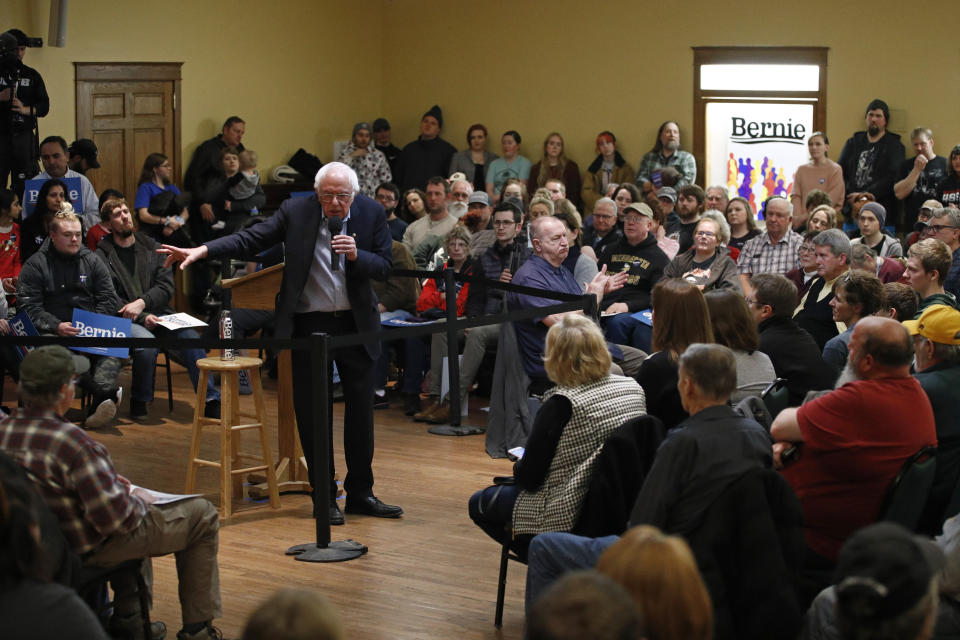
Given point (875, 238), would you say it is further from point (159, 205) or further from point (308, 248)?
point (159, 205)

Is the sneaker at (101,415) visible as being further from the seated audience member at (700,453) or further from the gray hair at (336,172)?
the seated audience member at (700,453)

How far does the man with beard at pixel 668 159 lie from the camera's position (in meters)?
11.1

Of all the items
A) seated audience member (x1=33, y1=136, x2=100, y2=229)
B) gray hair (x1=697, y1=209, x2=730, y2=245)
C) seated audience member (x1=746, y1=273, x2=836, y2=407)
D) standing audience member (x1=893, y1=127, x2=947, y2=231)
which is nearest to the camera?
seated audience member (x1=746, y1=273, x2=836, y2=407)

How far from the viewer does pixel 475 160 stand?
478 inches

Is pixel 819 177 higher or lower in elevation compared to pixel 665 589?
higher

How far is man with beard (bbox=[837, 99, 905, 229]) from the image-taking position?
1024 centimetres

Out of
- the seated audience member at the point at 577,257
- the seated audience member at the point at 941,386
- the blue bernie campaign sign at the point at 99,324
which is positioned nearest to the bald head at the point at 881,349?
the seated audience member at the point at 941,386

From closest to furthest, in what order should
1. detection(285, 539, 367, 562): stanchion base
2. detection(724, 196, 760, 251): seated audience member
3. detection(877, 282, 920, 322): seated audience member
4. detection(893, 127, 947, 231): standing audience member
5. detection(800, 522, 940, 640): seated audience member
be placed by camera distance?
detection(800, 522, 940, 640): seated audience member, detection(285, 539, 367, 562): stanchion base, detection(877, 282, 920, 322): seated audience member, detection(724, 196, 760, 251): seated audience member, detection(893, 127, 947, 231): standing audience member

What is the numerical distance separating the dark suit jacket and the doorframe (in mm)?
5607

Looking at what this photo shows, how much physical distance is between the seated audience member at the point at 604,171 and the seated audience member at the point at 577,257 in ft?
13.4

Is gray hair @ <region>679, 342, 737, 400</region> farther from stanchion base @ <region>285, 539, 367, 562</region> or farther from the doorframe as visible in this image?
the doorframe

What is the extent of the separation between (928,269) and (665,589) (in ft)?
12.0

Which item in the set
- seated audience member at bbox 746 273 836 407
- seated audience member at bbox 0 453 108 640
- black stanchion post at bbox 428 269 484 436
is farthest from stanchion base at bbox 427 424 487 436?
seated audience member at bbox 0 453 108 640

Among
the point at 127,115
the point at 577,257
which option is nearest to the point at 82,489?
the point at 577,257
